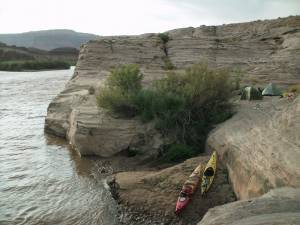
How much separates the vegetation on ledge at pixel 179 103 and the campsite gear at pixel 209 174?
2.31 meters

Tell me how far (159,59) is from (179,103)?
8.59m

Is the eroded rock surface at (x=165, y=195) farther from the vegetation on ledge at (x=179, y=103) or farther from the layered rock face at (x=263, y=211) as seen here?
the layered rock face at (x=263, y=211)

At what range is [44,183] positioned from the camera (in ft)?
43.2

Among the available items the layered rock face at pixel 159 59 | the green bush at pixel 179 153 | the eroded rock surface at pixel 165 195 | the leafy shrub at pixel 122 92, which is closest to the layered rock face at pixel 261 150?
the eroded rock surface at pixel 165 195

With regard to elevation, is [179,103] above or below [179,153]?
above

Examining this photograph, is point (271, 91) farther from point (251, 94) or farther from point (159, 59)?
point (159, 59)

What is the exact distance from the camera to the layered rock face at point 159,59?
15727 millimetres

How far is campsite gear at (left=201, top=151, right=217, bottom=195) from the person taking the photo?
10.7 meters

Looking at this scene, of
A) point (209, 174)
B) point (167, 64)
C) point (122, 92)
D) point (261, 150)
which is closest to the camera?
point (261, 150)

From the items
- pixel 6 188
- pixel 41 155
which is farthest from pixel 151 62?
pixel 6 188

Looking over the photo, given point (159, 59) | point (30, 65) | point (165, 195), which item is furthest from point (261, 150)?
point (30, 65)

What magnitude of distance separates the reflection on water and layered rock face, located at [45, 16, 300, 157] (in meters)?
0.94

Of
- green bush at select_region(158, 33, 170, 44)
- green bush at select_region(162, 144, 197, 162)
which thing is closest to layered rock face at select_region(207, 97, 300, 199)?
green bush at select_region(162, 144, 197, 162)

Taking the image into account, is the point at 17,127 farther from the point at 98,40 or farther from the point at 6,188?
the point at 6,188
